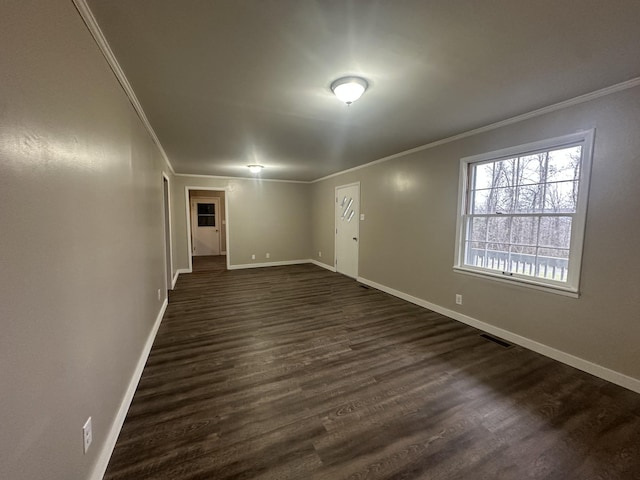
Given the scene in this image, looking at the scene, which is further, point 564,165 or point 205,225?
point 205,225

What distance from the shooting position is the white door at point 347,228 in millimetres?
5570

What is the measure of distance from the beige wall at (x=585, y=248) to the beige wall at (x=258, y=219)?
3.37 m

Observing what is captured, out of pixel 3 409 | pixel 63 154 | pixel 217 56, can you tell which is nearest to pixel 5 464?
pixel 3 409

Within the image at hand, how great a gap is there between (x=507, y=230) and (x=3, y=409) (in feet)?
12.5

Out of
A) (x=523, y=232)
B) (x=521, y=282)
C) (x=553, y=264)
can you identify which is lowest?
(x=521, y=282)

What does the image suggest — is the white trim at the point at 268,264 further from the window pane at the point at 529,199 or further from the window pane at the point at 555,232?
the window pane at the point at 555,232

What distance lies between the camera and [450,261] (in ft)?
11.6

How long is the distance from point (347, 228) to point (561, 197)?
3.76 meters

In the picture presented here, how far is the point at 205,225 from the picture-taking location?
29.1ft

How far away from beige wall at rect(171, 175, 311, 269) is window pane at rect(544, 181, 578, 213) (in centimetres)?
559

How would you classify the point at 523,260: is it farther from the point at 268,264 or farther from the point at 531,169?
the point at 268,264

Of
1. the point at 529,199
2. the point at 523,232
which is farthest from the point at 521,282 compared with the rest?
the point at 529,199

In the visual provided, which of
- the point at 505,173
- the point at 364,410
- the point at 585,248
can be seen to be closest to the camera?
the point at 364,410

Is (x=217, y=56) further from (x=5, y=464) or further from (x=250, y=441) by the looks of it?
(x=250, y=441)
